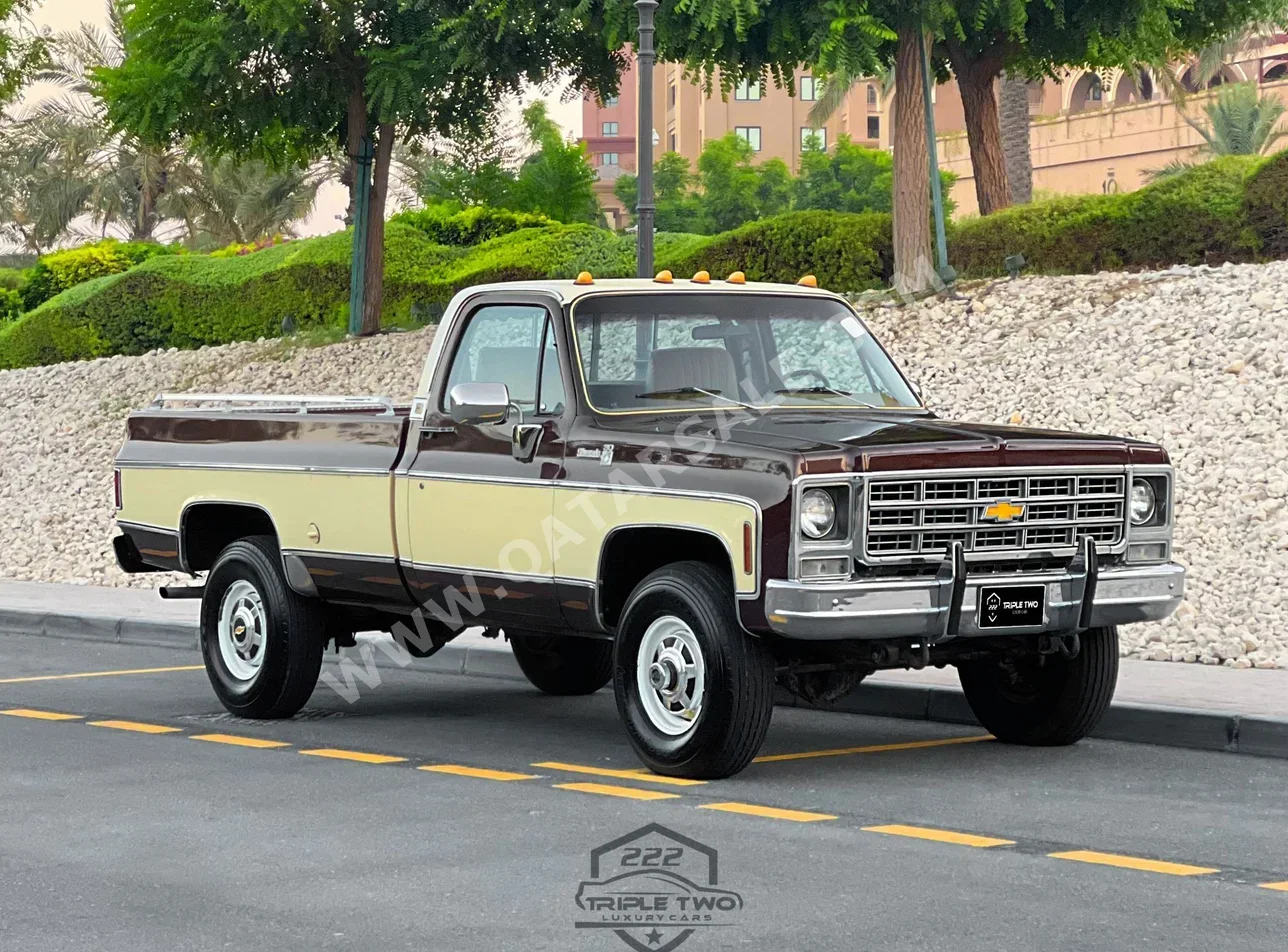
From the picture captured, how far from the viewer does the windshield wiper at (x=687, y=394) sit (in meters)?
9.56

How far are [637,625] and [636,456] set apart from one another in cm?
74

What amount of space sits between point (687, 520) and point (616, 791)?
47.0 inches

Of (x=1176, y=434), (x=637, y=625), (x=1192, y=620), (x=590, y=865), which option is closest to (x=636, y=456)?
(x=637, y=625)

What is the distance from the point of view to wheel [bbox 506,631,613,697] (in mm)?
11967

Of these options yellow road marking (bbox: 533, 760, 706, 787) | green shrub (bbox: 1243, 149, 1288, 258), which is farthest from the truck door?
green shrub (bbox: 1243, 149, 1288, 258)

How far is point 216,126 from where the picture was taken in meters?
27.8

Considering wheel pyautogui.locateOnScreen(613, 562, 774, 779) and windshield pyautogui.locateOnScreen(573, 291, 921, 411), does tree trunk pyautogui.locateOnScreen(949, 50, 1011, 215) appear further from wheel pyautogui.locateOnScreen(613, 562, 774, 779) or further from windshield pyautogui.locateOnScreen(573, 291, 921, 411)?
wheel pyautogui.locateOnScreen(613, 562, 774, 779)

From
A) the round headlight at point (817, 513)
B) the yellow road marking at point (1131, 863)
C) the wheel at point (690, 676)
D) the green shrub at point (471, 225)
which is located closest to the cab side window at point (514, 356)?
the wheel at point (690, 676)

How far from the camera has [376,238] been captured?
28984 millimetres

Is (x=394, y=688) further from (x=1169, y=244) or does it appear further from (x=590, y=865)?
(x=1169, y=244)

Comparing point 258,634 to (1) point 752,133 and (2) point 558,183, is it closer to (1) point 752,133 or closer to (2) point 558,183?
(2) point 558,183

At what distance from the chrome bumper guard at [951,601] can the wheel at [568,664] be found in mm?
3697

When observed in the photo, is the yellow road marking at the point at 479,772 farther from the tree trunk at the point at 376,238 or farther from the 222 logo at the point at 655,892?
the tree trunk at the point at 376,238

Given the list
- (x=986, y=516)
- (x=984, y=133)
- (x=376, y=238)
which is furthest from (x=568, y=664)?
(x=376, y=238)
